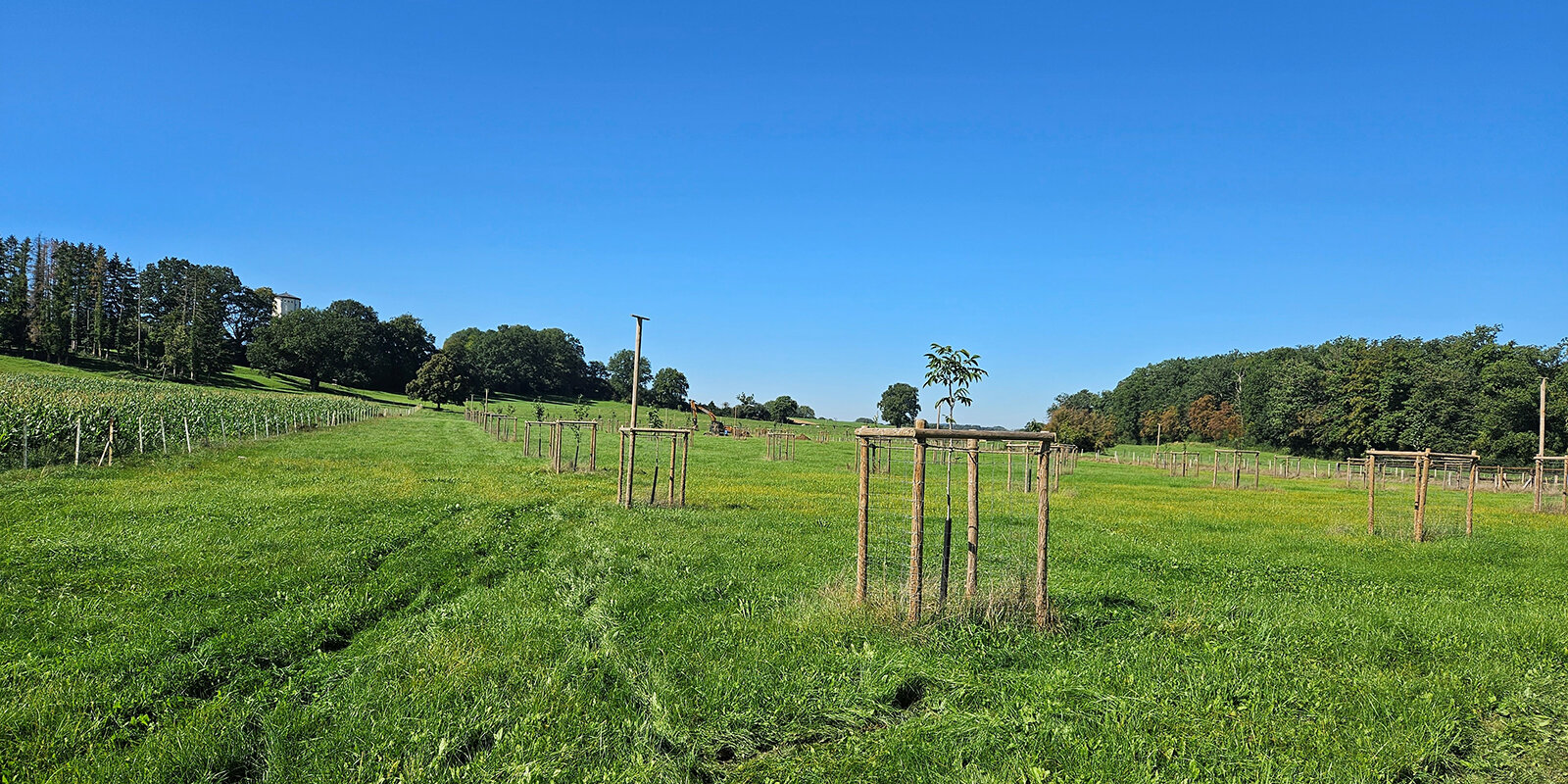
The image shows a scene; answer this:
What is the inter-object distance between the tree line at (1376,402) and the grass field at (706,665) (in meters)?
53.0

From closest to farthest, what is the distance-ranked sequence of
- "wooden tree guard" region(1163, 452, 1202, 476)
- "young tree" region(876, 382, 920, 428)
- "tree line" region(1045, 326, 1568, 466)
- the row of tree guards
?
the row of tree guards < "wooden tree guard" region(1163, 452, 1202, 476) < "tree line" region(1045, 326, 1568, 466) < "young tree" region(876, 382, 920, 428)

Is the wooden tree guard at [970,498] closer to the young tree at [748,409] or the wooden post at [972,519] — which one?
the wooden post at [972,519]

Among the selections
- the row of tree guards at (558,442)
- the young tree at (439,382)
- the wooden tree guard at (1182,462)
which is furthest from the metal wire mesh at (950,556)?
the young tree at (439,382)

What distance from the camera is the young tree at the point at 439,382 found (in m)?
89.4

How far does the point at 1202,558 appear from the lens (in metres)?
11.9

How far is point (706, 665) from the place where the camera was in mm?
5992

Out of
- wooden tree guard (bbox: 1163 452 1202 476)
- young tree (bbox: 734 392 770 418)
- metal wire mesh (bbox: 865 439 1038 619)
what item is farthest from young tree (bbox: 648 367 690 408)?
metal wire mesh (bbox: 865 439 1038 619)

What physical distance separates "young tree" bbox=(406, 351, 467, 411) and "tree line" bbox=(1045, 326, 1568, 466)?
6939 centimetres

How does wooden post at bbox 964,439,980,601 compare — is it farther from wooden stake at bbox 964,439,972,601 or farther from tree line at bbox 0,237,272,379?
tree line at bbox 0,237,272,379

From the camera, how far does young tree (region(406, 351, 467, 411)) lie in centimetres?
8938

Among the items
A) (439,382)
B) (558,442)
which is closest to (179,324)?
(439,382)

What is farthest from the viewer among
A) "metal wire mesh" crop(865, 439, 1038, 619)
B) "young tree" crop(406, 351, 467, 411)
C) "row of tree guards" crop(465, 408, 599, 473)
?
"young tree" crop(406, 351, 467, 411)

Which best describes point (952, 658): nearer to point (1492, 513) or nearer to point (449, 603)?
point (449, 603)

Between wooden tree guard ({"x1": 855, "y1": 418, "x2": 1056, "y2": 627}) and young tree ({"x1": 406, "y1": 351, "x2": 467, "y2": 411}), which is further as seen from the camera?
young tree ({"x1": 406, "y1": 351, "x2": 467, "y2": 411})
